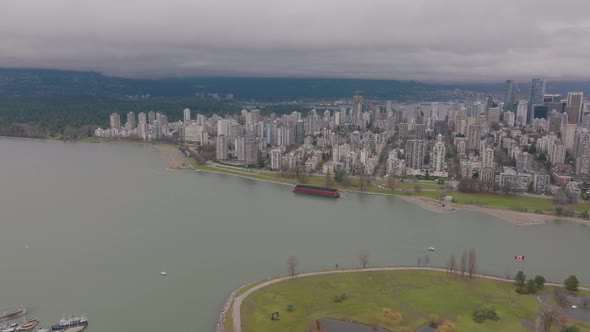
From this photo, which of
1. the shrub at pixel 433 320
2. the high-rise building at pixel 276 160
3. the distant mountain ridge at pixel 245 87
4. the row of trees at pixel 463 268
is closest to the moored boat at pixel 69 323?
the shrub at pixel 433 320

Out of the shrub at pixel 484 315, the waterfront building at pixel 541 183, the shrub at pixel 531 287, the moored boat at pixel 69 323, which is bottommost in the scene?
the moored boat at pixel 69 323

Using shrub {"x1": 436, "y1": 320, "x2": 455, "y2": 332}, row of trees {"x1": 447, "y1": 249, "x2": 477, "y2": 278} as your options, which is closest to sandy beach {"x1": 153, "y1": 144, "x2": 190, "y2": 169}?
A: row of trees {"x1": 447, "y1": 249, "x2": 477, "y2": 278}

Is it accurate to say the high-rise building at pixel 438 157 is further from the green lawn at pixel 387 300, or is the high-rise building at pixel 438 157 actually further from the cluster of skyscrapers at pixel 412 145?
the green lawn at pixel 387 300

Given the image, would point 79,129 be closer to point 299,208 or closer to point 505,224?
Result: point 299,208

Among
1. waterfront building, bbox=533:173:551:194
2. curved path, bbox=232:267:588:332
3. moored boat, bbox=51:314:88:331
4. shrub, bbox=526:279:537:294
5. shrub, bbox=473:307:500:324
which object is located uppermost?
waterfront building, bbox=533:173:551:194

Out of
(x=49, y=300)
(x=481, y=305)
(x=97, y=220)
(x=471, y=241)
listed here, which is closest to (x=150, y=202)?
(x=97, y=220)

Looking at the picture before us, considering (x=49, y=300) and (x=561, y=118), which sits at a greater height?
(x=561, y=118)

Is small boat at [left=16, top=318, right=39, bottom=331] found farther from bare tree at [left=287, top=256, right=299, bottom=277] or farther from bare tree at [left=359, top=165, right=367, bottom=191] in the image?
bare tree at [left=359, top=165, right=367, bottom=191]
